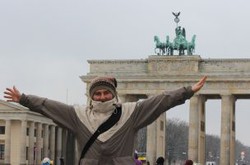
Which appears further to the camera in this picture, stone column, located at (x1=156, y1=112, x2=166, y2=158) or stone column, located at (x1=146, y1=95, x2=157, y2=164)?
stone column, located at (x1=156, y1=112, x2=166, y2=158)

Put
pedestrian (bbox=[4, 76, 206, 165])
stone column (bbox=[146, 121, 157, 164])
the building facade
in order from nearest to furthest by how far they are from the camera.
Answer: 1. pedestrian (bbox=[4, 76, 206, 165])
2. stone column (bbox=[146, 121, 157, 164])
3. the building facade

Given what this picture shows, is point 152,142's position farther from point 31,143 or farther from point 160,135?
point 31,143

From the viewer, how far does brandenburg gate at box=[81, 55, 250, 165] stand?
7025 cm

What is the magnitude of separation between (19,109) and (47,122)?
7.15 metres

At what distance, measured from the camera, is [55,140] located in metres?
97.6

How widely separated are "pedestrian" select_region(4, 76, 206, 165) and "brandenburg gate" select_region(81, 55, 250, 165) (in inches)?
2487

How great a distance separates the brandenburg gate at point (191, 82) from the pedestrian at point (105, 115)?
207ft

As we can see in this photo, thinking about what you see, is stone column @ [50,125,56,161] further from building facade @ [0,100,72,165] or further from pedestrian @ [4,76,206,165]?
pedestrian @ [4,76,206,165]

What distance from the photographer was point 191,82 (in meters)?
70.3

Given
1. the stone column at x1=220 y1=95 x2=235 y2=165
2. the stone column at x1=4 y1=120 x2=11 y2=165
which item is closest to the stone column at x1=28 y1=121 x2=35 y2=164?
the stone column at x1=4 y1=120 x2=11 y2=165

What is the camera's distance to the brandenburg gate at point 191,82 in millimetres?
70250

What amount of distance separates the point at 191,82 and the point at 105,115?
64.3 metres

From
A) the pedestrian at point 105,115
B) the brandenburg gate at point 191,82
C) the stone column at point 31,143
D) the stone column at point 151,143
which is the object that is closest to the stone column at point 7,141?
the stone column at point 31,143

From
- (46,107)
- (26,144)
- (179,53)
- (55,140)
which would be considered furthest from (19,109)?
(46,107)
